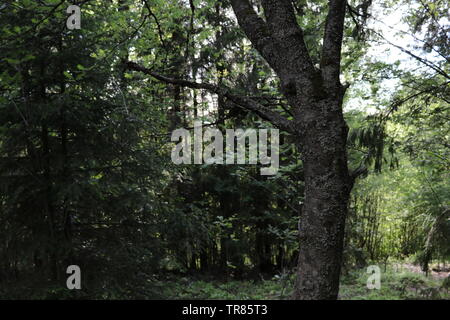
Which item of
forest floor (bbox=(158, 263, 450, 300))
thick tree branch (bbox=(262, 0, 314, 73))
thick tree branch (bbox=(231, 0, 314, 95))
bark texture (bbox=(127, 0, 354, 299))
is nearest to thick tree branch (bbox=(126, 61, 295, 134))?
bark texture (bbox=(127, 0, 354, 299))

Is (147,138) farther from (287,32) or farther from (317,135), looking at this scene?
(317,135)

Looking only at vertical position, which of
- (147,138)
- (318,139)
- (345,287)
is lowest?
(345,287)

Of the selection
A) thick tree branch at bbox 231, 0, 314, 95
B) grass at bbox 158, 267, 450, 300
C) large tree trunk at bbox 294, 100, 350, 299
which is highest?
thick tree branch at bbox 231, 0, 314, 95
